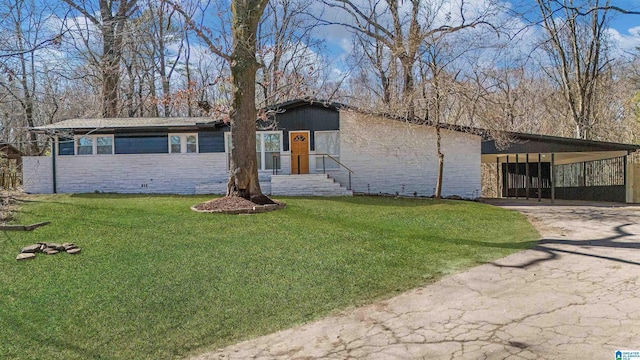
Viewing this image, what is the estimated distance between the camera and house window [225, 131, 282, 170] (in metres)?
17.9

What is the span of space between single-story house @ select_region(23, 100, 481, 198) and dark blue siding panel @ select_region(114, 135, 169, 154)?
0.04m

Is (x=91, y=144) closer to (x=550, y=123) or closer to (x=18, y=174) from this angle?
(x=18, y=174)

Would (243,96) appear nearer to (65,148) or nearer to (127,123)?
(127,123)

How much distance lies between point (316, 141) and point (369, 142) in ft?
7.31

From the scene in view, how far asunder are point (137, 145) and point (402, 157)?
431 inches

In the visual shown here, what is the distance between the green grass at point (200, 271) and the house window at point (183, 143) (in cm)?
712

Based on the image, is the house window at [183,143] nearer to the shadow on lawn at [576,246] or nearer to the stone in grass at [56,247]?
the stone in grass at [56,247]

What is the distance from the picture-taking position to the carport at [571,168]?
15.9m

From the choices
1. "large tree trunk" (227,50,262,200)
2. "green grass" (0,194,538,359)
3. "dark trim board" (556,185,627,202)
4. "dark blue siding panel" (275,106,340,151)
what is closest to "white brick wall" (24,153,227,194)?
"dark blue siding panel" (275,106,340,151)

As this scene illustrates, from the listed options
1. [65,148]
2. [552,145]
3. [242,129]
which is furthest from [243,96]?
[552,145]

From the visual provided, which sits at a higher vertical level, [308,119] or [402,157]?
[308,119]

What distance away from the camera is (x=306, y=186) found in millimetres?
16375

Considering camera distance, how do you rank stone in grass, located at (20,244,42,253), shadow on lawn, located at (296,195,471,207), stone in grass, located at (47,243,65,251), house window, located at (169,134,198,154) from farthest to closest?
house window, located at (169,134,198,154) < shadow on lawn, located at (296,195,471,207) < stone in grass, located at (47,243,65,251) < stone in grass, located at (20,244,42,253)

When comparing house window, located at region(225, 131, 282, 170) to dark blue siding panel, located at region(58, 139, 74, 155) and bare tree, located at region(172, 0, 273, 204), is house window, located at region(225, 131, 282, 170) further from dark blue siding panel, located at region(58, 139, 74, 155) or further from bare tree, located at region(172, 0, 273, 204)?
dark blue siding panel, located at region(58, 139, 74, 155)
